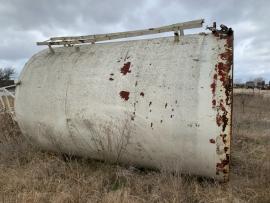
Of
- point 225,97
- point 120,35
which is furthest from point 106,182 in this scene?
point 120,35

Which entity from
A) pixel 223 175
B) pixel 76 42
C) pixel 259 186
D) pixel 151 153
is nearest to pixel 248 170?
pixel 259 186

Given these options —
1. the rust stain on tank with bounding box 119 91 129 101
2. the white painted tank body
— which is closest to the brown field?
the white painted tank body

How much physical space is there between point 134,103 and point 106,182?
1.04 m

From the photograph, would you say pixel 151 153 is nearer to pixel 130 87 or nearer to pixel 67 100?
pixel 130 87

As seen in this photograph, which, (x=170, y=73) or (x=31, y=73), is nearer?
(x=170, y=73)

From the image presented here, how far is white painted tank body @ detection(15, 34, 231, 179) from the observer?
13.9 ft

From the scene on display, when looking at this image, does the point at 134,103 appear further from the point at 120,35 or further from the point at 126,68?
the point at 120,35

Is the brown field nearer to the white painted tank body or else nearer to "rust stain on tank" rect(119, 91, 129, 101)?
the white painted tank body

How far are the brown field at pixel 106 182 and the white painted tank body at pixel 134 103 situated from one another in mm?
178

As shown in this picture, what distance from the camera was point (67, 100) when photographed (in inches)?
205

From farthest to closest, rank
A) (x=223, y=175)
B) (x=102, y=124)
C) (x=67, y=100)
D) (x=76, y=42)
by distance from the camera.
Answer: (x=76, y=42) < (x=67, y=100) < (x=102, y=124) < (x=223, y=175)

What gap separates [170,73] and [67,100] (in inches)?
60.2

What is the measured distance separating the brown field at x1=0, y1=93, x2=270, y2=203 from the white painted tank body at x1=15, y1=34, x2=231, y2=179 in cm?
18

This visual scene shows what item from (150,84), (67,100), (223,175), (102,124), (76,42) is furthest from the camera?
(76,42)
